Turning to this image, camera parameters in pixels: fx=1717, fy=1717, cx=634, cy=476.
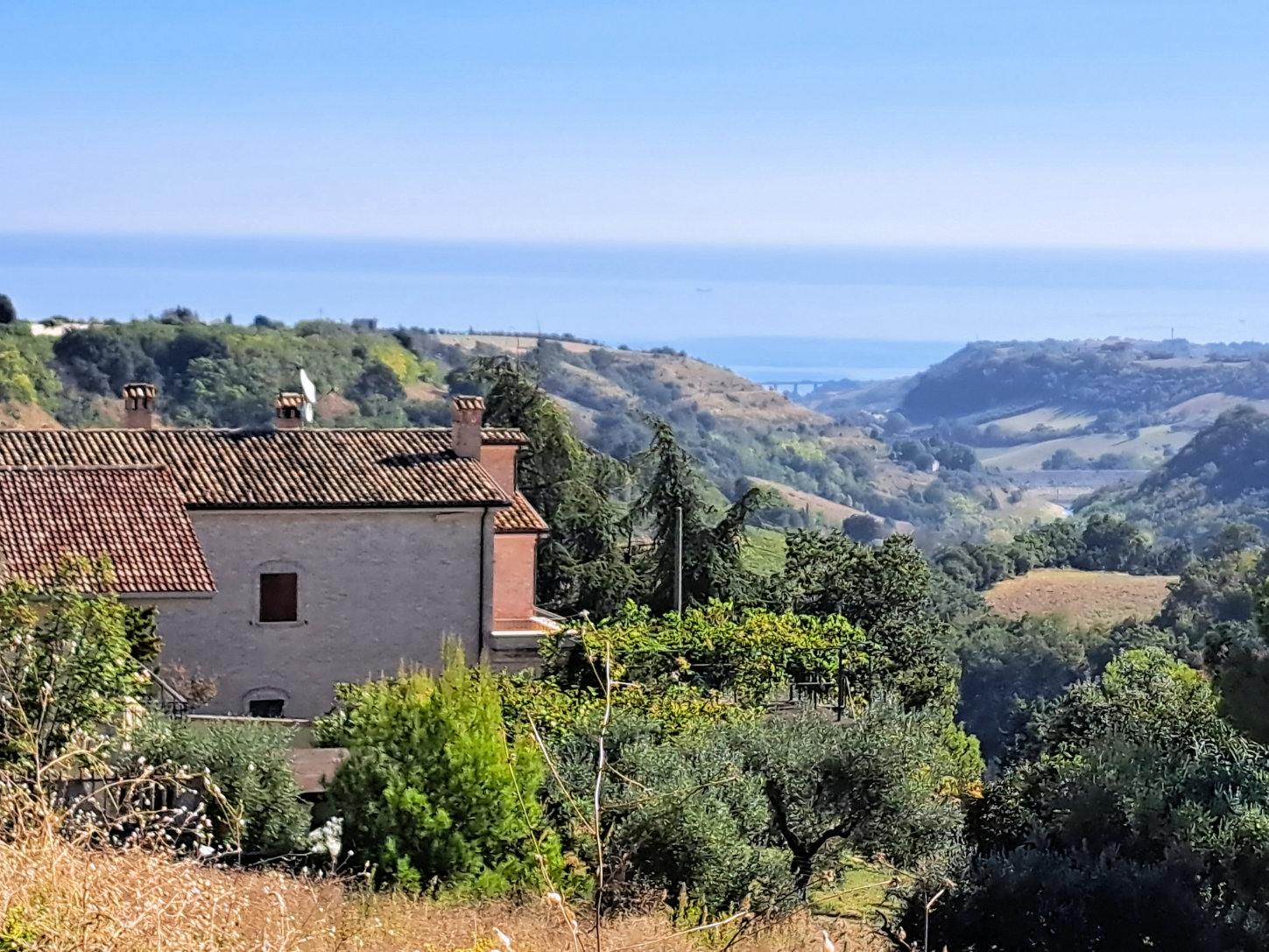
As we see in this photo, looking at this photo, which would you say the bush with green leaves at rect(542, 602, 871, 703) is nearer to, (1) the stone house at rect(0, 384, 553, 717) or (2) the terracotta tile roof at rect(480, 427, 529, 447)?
(1) the stone house at rect(0, 384, 553, 717)

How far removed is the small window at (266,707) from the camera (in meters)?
23.4

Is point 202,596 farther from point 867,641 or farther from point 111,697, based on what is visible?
point 867,641

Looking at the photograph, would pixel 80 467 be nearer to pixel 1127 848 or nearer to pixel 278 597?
pixel 278 597

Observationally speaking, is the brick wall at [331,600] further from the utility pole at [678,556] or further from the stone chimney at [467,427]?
the utility pole at [678,556]

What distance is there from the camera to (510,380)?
124 feet

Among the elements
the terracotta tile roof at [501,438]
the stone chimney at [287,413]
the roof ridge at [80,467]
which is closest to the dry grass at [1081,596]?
the terracotta tile roof at [501,438]

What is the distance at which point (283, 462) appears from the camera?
969 inches

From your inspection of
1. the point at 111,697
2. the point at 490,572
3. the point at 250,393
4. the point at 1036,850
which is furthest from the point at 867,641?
the point at 250,393

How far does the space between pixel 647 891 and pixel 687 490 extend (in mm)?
20428

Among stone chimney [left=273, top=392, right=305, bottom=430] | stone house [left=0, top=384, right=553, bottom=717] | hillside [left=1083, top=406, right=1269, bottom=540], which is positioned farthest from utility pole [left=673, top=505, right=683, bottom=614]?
hillside [left=1083, top=406, right=1269, bottom=540]

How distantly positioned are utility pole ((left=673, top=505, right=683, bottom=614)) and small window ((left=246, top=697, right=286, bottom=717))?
9680mm

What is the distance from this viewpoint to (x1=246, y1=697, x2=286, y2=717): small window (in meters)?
23.4

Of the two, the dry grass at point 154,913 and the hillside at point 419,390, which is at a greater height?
the dry grass at point 154,913

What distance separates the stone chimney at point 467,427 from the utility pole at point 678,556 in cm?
719
